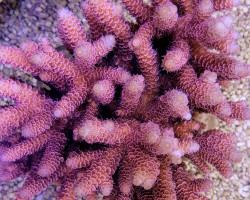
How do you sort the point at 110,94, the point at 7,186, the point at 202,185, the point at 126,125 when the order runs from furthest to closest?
the point at 7,186 < the point at 202,185 < the point at 126,125 < the point at 110,94

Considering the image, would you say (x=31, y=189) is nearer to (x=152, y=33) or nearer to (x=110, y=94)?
(x=110, y=94)

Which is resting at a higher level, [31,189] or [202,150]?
[202,150]

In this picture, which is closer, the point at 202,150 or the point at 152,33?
the point at 152,33

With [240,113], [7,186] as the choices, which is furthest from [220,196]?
[7,186]

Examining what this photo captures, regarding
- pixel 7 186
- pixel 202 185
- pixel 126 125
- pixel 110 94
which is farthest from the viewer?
pixel 7 186

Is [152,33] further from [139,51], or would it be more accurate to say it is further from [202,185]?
[202,185]

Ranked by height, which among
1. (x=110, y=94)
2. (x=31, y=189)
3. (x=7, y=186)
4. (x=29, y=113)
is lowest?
(x=7, y=186)

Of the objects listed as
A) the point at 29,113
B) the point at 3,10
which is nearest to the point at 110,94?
the point at 29,113
